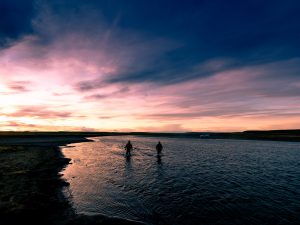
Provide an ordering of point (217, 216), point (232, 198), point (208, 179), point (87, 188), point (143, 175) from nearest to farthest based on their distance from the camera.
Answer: point (217, 216) < point (232, 198) < point (87, 188) < point (208, 179) < point (143, 175)

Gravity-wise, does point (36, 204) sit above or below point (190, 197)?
above

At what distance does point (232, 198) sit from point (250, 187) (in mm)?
5178

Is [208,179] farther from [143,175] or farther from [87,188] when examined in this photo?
[87,188]

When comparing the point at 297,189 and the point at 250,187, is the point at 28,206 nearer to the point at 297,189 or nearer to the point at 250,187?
the point at 250,187

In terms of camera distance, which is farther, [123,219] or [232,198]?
[232,198]

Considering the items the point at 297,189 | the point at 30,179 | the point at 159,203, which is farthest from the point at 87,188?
the point at 297,189

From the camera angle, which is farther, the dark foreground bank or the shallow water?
the shallow water

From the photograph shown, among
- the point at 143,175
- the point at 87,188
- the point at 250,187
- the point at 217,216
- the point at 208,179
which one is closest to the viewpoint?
the point at 217,216

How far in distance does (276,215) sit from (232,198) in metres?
3.85

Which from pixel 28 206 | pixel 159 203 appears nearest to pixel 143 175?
pixel 159 203

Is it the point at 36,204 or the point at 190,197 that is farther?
the point at 190,197

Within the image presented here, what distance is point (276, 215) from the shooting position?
555 inches

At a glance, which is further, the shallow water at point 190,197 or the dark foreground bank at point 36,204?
the shallow water at point 190,197

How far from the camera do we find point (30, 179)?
20953mm
